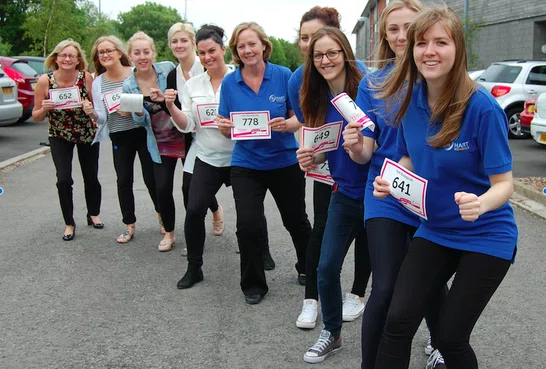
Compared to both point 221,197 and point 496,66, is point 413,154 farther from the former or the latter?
point 496,66

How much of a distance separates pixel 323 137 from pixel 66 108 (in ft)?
12.0

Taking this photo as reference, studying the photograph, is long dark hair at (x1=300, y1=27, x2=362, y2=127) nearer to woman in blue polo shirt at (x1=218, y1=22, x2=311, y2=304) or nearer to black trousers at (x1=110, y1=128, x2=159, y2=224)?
woman in blue polo shirt at (x1=218, y1=22, x2=311, y2=304)

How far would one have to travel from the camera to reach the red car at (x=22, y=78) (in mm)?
17469

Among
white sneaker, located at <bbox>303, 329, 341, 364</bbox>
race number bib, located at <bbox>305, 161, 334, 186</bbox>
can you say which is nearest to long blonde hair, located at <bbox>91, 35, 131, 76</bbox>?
race number bib, located at <bbox>305, 161, 334, 186</bbox>

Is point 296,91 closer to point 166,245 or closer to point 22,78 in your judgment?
point 166,245

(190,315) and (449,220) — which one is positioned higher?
(449,220)

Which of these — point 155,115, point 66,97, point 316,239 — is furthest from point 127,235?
point 316,239

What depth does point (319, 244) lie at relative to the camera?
4.48 meters

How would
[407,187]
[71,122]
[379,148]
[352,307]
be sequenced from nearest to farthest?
[407,187] < [379,148] < [352,307] < [71,122]

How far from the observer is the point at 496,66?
16.7 metres

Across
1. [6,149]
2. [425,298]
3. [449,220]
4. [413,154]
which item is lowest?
[6,149]

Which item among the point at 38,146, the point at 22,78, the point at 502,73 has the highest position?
the point at 502,73

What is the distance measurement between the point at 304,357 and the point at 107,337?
51.7 inches

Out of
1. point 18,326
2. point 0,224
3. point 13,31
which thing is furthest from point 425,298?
point 13,31
